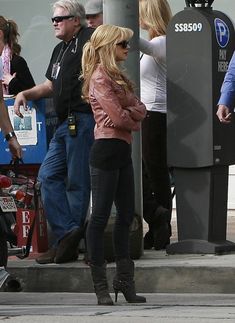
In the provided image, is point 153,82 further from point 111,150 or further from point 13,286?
point 111,150

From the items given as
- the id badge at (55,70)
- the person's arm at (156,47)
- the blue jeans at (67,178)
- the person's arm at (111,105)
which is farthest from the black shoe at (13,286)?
the person's arm at (156,47)

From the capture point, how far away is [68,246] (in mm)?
9320

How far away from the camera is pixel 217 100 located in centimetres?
934

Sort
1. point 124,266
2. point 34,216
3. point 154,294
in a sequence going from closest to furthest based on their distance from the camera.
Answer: point 124,266 → point 154,294 → point 34,216

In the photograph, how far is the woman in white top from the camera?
33.0 feet

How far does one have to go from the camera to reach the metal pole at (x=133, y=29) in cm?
941

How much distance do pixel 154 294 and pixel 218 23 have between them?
221cm

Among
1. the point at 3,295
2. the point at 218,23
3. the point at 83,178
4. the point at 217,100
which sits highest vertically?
the point at 218,23

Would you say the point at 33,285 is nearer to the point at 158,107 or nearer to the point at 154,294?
the point at 154,294

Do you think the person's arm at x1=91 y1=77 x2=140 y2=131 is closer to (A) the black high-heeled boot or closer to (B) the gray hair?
(A) the black high-heeled boot

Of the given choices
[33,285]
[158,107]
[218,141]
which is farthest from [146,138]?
[33,285]

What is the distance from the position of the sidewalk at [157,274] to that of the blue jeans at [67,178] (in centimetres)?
36

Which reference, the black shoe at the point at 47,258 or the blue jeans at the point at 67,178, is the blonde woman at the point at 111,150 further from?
the black shoe at the point at 47,258

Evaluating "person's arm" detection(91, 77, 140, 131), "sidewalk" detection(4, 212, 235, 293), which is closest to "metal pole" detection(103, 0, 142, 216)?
"sidewalk" detection(4, 212, 235, 293)
